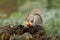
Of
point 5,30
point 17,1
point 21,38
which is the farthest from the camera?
point 17,1

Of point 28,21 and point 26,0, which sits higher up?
point 26,0

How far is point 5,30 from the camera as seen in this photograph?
3.99 feet

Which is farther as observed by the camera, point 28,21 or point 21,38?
point 28,21

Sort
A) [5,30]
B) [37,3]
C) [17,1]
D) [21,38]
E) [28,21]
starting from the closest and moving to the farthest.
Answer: [21,38] < [5,30] < [28,21] < [37,3] < [17,1]

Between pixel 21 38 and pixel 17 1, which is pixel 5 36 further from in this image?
pixel 17 1

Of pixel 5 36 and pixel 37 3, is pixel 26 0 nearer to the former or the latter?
pixel 37 3

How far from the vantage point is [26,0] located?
17.1ft

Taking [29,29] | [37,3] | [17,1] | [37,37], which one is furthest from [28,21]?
[17,1]

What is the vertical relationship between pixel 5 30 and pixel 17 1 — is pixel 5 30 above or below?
below

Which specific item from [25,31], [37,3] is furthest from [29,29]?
[37,3]

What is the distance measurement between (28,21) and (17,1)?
3.59 metres

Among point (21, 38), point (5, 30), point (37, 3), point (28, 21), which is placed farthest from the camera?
point (37, 3)

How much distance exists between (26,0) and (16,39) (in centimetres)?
412

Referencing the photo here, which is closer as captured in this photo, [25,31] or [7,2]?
[25,31]
